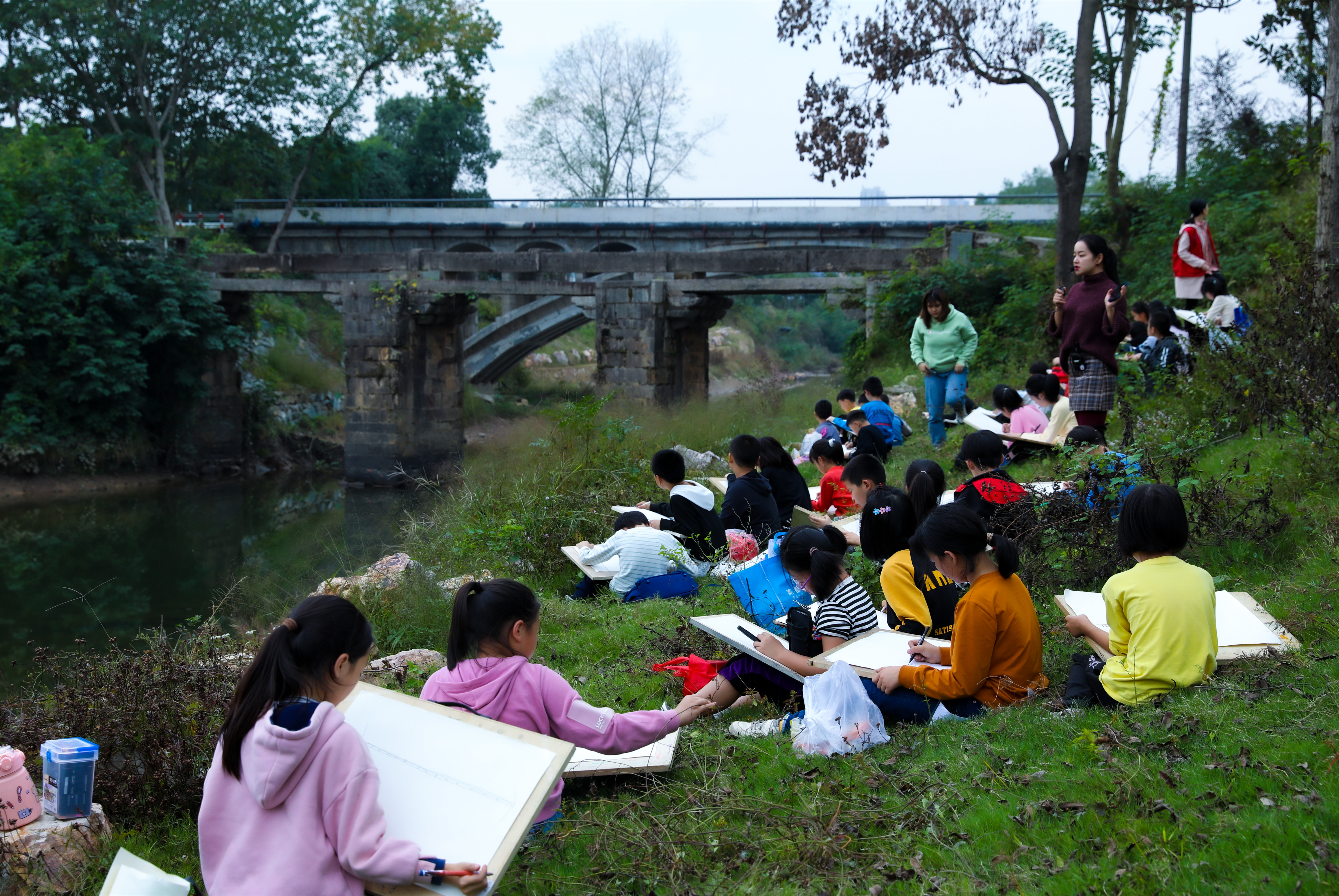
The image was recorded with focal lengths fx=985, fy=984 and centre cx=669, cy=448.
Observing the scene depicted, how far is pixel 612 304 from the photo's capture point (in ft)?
Result: 57.1

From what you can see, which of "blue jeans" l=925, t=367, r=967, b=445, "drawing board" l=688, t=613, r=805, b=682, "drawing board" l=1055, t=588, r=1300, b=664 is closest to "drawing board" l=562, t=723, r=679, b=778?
"drawing board" l=688, t=613, r=805, b=682

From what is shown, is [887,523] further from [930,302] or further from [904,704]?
[930,302]

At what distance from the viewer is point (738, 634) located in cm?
369

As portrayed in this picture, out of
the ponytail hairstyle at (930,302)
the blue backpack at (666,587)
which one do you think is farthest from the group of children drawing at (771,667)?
the ponytail hairstyle at (930,302)

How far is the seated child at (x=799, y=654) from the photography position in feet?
11.6

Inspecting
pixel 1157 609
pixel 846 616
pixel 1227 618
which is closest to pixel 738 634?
pixel 846 616

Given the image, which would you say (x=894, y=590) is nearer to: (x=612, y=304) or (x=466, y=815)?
(x=466, y=815)

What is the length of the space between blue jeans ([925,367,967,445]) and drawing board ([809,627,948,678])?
17.6 ft

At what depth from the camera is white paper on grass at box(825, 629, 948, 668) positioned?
3.47m

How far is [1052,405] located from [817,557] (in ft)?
15.3

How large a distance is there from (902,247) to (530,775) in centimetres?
1554

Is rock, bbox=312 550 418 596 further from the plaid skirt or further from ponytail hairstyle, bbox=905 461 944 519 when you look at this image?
the plaid skirt

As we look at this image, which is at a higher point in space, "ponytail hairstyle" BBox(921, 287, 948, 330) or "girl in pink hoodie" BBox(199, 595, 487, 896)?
"ponytail hairstyle" BBox(921, 287, 948, 330)

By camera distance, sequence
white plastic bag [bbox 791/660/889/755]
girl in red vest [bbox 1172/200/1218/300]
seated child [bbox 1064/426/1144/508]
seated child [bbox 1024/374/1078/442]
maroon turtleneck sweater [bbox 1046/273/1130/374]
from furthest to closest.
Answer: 1. girl in red vest [bbox 1172/200/1218/300]
2. seated child [bbox 1024/374/1078/442]
3. maroon turtleneck sweater [bbox 1046/273/1130/374]
4. seated child [bbox 1064/426/1144/508]
5. white plastic bag [bbox 791/660/889/755]
